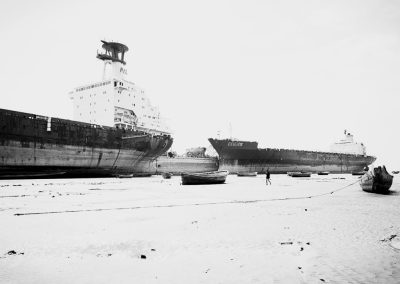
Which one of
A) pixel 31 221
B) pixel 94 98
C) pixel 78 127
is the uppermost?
pixel 94 98

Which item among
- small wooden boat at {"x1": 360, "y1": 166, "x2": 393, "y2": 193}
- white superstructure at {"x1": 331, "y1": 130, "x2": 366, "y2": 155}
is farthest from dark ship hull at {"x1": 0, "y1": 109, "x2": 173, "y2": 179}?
white superstructure at {"x1": 331, "y1": 130, "x2": 366, "y2": 155}

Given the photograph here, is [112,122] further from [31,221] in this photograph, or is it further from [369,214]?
[369,214]

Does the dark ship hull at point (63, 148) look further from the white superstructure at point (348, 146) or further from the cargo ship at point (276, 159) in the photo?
the white superstructure at point (348, 146)

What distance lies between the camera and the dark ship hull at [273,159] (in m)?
38.1

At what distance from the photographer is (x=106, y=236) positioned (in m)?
4.88

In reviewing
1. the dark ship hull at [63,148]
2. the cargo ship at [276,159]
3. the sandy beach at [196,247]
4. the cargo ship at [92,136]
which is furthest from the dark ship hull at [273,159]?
the sandy beach at [196,247]

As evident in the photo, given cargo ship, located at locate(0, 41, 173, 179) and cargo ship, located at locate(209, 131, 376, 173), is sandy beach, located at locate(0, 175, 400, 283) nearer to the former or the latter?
cargo ship, located at locate(0, 41, 173, 179)

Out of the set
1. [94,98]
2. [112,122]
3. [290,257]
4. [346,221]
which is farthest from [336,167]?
[290,257]

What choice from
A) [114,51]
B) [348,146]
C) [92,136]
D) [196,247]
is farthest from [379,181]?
[348,146]

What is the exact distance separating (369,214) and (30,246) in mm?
8478

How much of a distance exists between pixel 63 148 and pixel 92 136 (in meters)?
2.83

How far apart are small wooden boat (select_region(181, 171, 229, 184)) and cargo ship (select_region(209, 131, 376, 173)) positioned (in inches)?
693

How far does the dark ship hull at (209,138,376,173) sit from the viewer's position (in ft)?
125

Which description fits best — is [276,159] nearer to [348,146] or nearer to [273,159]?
[273,159]
